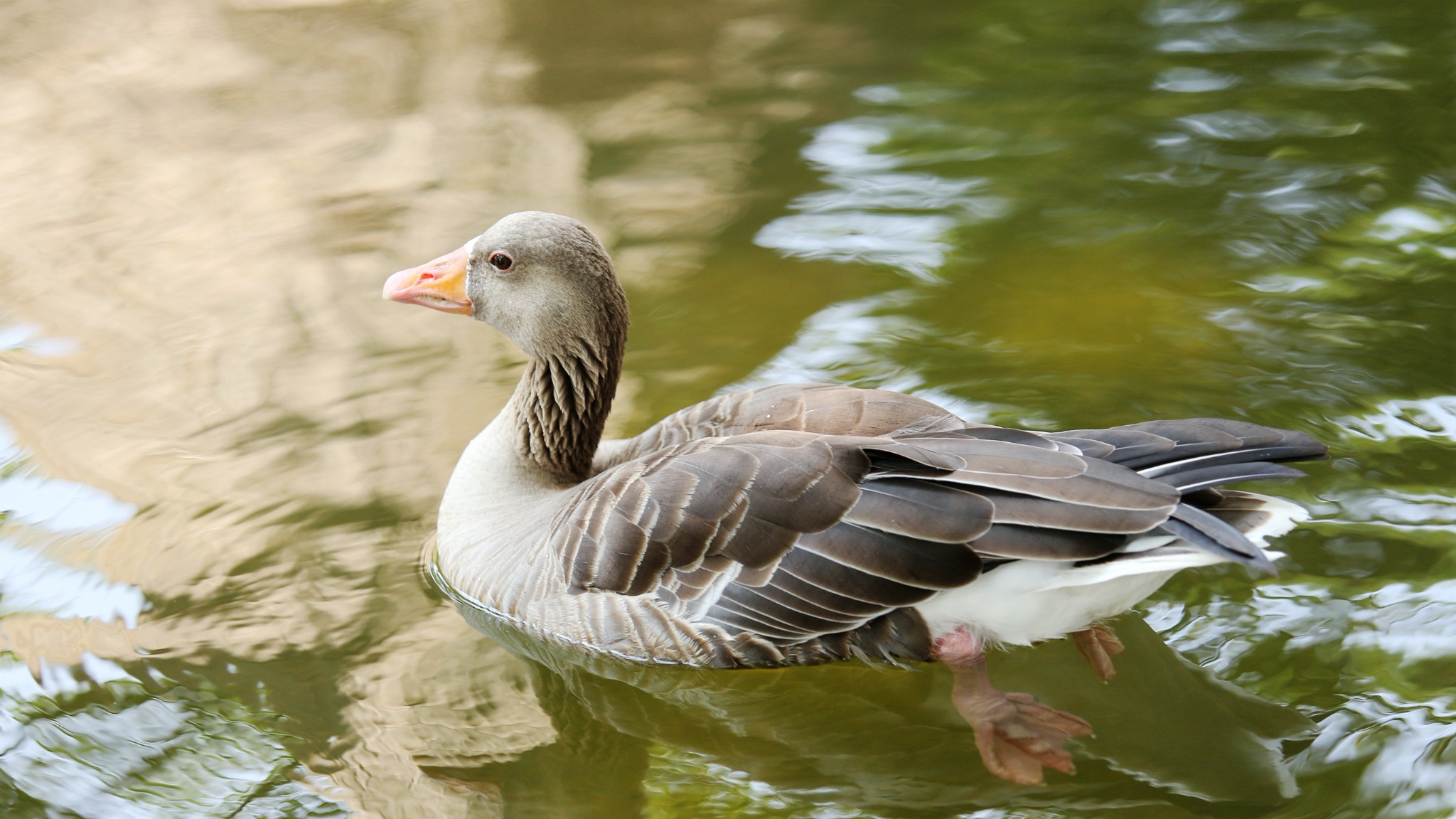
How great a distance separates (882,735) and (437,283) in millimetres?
2300

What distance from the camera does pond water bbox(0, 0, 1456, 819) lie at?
4.26m

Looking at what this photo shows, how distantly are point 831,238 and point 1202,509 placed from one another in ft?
12.3

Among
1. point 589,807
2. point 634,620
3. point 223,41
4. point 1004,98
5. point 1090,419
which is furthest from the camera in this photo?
point 223,41

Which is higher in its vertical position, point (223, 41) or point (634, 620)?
point (223, 41)

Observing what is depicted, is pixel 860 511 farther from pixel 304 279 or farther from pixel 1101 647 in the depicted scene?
pixel 304 279

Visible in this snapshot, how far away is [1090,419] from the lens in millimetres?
5664

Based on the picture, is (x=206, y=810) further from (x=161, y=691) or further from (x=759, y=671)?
(x=759, y=671)

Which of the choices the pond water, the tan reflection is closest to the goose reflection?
the pond water

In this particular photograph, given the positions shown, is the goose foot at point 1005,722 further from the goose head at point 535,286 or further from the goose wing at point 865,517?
the goose head at point 535,286

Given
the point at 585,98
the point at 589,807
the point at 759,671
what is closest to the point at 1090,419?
the point at 759,671

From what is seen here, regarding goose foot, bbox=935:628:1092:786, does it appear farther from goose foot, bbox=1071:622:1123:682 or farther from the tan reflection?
the tan reflection

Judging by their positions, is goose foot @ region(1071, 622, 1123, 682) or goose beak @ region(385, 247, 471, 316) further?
goose beak @ region(385, 247, 471, 316)

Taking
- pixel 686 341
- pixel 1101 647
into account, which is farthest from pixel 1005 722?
pixel 686 341

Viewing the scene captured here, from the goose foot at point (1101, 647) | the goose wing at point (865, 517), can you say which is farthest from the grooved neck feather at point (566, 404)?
the goose foot at point (1101, 647)
